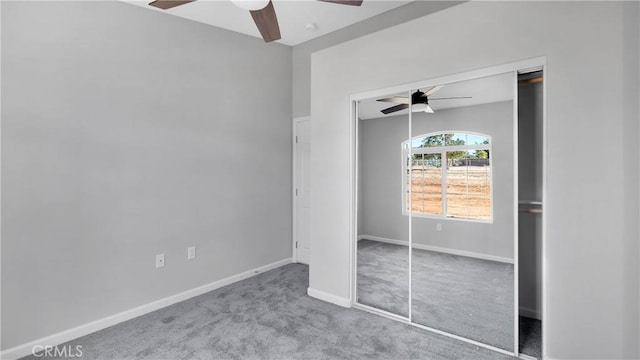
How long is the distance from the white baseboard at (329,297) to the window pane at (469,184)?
1.28m

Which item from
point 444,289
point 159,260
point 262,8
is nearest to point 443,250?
point 444,289

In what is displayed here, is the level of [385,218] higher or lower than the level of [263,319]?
higher

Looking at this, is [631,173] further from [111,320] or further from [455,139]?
[111,320]

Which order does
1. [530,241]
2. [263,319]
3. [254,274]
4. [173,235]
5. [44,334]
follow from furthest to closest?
[254,274]
[173,235]
[263,319]
[44,334]
[530,241]

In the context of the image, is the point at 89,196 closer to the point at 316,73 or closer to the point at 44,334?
the point at 44,334

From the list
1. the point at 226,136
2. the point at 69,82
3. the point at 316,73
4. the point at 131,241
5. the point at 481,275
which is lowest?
the point at 481,275

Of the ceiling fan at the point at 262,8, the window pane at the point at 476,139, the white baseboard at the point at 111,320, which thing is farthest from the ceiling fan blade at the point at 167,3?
the white baseboard at the point at 111,320

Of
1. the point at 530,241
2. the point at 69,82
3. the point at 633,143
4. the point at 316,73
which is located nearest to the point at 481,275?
the point at 530,241

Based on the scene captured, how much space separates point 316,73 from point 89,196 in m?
2.34

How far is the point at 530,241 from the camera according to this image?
2066 millimetres

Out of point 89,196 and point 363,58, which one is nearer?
point 89,196

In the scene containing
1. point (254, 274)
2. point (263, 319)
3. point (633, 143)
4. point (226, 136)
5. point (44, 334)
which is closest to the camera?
point (633, 143)

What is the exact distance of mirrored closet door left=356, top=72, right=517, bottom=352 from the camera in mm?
2160

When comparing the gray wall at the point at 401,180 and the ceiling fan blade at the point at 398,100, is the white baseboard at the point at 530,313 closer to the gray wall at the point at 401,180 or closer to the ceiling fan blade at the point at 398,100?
the gray wall at the point at 401,180
